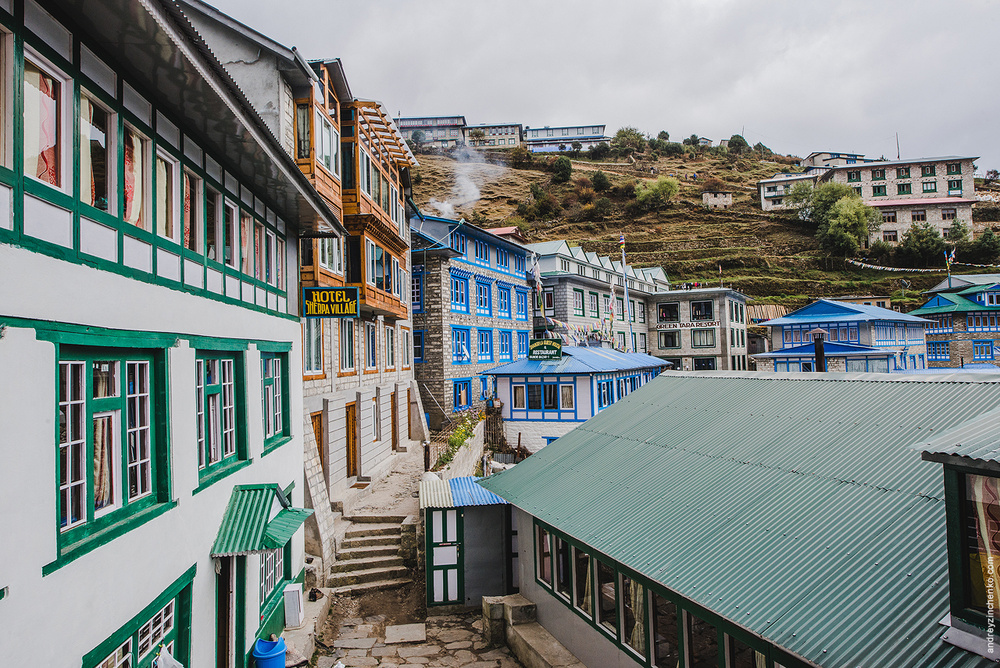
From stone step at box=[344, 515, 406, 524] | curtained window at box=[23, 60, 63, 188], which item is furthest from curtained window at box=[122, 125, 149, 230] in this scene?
stone step at box=[344, 515, 406, 524]

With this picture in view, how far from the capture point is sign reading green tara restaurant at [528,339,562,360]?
29953 mm

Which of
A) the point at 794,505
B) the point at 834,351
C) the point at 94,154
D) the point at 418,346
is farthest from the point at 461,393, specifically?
the point at 834,351

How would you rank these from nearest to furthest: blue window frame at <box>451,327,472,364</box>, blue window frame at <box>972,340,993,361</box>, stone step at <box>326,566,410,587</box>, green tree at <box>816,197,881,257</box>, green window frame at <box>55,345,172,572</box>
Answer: green window frame at <box>55,345,172,572</box> < stone step at <box>326,566,410,587</box> < blue window frame at <box>451,327,472,364</box> < blue window frame at <box>972,340,993,361</box> < green tree at <box>816,197,881,257</box>

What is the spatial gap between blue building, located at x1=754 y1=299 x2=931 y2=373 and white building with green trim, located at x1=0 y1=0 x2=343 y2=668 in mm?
44765

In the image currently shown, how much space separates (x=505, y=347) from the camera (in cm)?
3969

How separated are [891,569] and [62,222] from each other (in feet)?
25.9

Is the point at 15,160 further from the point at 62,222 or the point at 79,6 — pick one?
the point at 79,6

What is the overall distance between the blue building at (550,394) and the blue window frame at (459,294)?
200 inches

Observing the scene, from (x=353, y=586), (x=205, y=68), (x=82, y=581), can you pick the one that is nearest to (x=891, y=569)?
(x=82, y=581)

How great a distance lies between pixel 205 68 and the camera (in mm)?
6547

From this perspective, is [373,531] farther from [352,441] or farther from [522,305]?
[522,305]

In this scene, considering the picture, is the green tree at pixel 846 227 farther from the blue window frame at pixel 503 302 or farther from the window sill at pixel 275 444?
the window sill at pixel 275 444

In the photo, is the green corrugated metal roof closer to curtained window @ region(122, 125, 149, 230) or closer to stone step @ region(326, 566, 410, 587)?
stone step @ region(326, 566, 410, 587)

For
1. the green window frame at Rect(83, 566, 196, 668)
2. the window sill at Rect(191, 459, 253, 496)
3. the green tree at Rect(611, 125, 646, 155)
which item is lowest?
the green window frame at Rect(83, 566, 196, 668)
